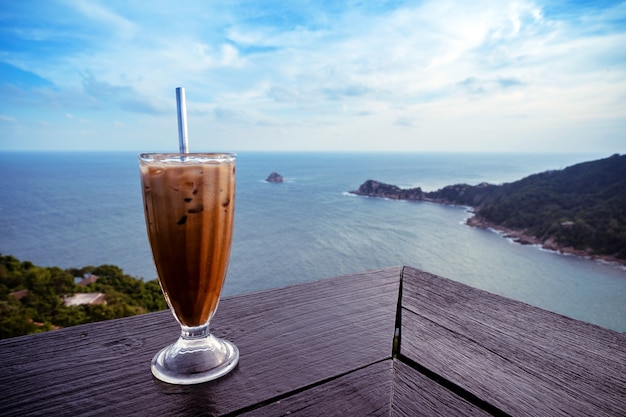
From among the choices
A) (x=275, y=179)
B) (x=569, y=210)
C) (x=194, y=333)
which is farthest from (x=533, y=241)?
(x=275, y=179)

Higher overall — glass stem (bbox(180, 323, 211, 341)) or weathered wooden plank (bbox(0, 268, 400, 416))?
glass stem (bbox(180, 323, 211, 341))

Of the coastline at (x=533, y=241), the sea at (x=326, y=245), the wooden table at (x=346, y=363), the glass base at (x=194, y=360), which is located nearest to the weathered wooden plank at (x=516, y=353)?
the wooden table at (x=346, y=363)

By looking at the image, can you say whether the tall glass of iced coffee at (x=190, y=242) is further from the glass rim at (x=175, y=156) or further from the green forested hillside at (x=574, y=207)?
the green forested hillside at (x=574, y=207)

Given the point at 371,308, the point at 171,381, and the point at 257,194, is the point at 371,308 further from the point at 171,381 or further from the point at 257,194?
the point at 257,194

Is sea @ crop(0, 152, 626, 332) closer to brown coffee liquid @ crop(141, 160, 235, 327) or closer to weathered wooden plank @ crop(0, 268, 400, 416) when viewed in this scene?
weathered wooden plank @ crop(0, 268, 400, 416)

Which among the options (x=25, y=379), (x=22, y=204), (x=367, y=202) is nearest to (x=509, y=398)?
(x=25, y=379)

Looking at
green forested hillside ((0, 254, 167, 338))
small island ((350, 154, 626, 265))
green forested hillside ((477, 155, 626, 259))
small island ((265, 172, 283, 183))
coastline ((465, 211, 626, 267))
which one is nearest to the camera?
green forested hillside ((0, 254, 167, 338))

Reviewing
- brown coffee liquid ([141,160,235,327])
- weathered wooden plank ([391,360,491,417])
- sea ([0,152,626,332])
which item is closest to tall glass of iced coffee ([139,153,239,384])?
brown coffee liquid ([141,160,235,327])
